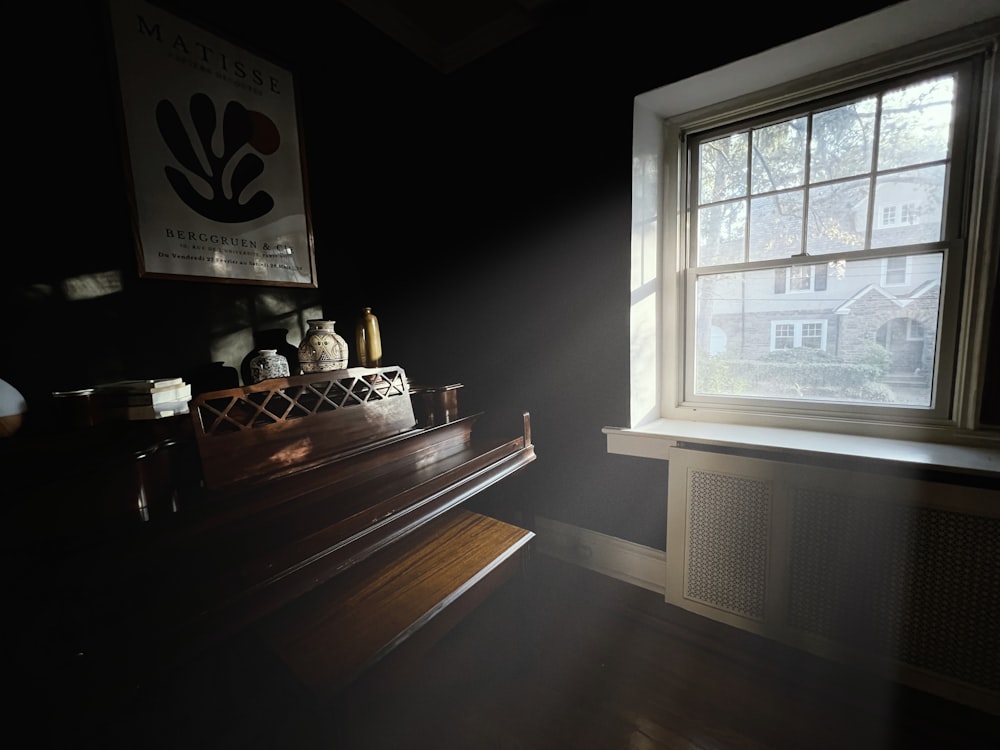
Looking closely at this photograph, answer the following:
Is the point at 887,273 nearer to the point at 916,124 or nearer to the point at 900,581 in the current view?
the point at 916,124

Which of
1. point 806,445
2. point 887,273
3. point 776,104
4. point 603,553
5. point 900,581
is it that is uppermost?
point 776,104

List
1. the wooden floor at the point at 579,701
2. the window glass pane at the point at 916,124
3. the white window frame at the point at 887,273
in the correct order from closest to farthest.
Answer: the wooden floor at the point at 579,701 < the window glass pane at the point at 916,124 < the white window frame at the point at 887,273

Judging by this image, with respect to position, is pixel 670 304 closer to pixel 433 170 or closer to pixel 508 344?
pixel 508 344

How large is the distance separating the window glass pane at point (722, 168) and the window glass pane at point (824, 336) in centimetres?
38

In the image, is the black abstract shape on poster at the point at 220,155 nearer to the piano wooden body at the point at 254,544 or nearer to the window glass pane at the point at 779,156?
the piano wooden body at the point at 254,544

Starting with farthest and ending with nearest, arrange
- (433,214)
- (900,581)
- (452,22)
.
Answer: (433,214), (452,22), (900,581)

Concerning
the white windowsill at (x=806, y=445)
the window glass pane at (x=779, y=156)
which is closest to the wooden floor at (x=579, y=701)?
the white windowsill at (x=806, y=445)

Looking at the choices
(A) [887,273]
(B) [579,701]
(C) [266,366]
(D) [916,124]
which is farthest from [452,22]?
(B) [579,701]

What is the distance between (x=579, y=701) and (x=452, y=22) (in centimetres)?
306

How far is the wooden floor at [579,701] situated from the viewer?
3.37 feet

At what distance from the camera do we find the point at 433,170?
2430 mm

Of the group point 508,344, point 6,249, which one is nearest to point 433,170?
point 508,344

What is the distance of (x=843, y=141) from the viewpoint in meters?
1.66

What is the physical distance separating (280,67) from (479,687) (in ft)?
8.49
